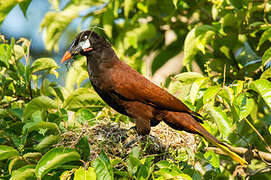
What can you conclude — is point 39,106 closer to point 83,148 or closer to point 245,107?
point 83,148

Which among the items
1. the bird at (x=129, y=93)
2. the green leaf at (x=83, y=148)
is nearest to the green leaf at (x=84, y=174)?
the green leaf at (x=83, y=148)

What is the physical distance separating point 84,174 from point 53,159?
0.20m

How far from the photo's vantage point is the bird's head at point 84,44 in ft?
10.4

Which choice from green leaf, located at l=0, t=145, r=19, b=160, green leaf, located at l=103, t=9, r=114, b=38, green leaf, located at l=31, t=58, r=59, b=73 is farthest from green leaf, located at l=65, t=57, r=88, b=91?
green leaf, located at l=0, t=145, r=19, b=160

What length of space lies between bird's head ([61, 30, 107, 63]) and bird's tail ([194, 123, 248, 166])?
3.43 feet

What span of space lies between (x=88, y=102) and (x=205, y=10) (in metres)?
1.91

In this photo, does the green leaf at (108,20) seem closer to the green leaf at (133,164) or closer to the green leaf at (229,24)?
the green leaf at (229,24)

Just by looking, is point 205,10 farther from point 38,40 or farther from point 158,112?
point 38,40

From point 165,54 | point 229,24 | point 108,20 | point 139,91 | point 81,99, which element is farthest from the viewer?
point 165,54

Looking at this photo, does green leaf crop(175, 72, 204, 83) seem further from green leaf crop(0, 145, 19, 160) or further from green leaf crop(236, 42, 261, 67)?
green leaf crop(0, 145, 19, 160)

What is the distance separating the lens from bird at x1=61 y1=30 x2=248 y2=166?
3115 mm

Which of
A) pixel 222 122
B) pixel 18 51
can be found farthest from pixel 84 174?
pixel 18 51

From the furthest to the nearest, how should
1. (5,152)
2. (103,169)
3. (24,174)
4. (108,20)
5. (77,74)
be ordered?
(108,20) < (77,74) < (5,152) < (24,174) < (103,169)

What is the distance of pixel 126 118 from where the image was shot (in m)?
3.66
